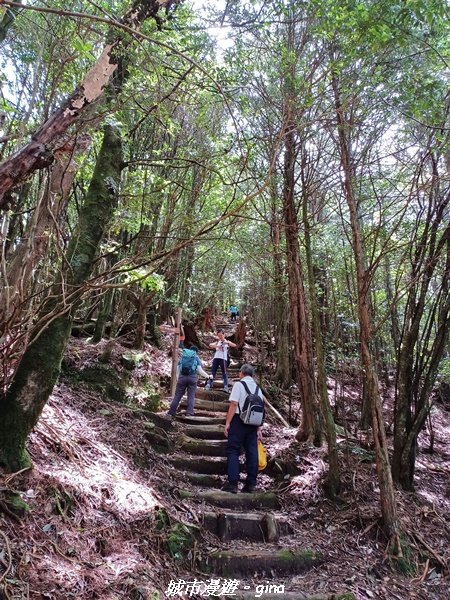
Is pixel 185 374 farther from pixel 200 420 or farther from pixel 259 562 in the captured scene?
pixel 259 562

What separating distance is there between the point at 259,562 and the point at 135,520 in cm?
137

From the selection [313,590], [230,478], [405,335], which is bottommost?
[313,590]

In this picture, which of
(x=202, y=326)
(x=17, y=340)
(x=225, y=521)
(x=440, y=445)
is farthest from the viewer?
(x=202, y=326)

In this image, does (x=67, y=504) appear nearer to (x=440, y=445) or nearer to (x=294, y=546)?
(x=294, y=546)

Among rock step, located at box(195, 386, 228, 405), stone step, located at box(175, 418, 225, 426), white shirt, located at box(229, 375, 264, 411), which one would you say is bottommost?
stone step, located at box(175, 418, 225, 426)

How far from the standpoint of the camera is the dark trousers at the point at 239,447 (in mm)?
5641

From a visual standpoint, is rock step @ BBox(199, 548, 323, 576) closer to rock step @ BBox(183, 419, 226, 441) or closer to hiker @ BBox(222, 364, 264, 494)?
hiker @ BBox(222, 364, 264, 494)

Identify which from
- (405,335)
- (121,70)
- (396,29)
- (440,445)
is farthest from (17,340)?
(440,445)

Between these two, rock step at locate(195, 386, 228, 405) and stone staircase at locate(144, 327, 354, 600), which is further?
rock step at locate(195, 386, 228, 405)

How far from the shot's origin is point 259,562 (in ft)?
13.7

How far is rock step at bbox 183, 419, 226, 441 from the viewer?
7425 mm

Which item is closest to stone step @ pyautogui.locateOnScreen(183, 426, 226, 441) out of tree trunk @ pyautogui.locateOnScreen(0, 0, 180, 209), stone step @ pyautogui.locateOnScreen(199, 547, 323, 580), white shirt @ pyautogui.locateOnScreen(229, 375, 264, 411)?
white shirt @ pyautogui.locateOnScreen(229, 375, 264, 411)

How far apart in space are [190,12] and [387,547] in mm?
7427

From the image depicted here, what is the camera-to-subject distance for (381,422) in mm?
4824
